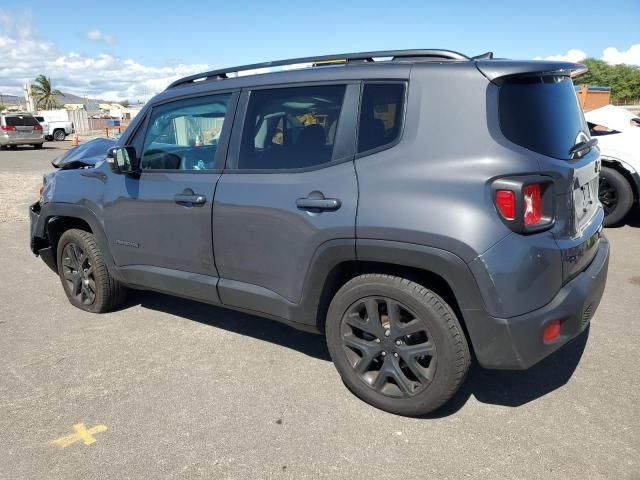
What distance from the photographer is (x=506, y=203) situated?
88.6 inches

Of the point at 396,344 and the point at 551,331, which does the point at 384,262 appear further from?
the point at 551,331

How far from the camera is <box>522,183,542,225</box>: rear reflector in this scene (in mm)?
2264

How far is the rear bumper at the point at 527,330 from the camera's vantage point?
7.64 feet

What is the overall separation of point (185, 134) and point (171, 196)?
518mm

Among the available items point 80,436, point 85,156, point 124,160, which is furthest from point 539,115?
point 85,156

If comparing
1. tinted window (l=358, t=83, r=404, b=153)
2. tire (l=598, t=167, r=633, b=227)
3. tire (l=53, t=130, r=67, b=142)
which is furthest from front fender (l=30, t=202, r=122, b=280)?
tire (l=53, t=130, r=67, b=142)

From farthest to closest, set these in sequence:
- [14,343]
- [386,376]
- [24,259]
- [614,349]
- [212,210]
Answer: [24,259]
[14,343]
[614,349]
[212,210]
[386,376]

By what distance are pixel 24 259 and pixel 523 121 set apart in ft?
19.1

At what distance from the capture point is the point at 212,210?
3.15m

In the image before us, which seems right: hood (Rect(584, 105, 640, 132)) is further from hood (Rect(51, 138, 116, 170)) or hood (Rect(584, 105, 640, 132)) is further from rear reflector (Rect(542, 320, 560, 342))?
hood (Rect(51, 138, 116, 170))

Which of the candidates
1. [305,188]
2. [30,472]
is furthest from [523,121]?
[30,472]

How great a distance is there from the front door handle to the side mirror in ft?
1.67

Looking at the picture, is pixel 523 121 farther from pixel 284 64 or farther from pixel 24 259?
pixel 24 259

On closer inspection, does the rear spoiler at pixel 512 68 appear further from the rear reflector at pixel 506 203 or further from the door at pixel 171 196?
the door at pixel 171 196
